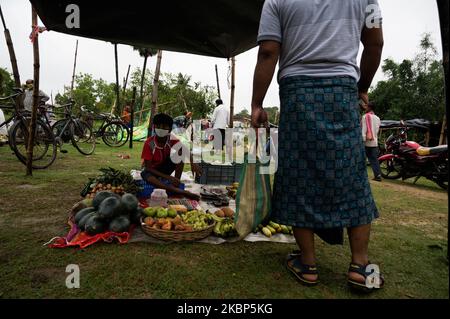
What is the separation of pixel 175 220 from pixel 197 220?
0.82 ft

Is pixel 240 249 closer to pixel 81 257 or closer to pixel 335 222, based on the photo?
pixel 335 222

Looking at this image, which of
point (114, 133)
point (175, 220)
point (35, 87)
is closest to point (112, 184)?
point (175, 220)

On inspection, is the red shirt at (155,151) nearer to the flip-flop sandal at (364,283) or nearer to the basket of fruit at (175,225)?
the basket of fruit at (175,225)

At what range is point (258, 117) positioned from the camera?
205 cm

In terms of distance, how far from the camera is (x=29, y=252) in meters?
2.39

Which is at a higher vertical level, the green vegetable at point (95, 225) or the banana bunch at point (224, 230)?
the green vegetable at point (95, 225)

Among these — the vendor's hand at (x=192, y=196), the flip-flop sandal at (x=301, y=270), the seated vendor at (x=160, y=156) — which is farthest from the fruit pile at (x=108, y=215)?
the flip-flop sandal at (x=301, y=270)

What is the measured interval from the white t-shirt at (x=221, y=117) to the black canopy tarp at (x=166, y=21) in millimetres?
5265

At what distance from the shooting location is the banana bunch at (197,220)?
292 centimetres

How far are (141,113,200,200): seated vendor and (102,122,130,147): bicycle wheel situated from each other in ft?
26.3

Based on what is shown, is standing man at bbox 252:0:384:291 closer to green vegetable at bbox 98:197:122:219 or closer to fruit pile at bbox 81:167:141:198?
green vegetable at bbox 98:197:122:219

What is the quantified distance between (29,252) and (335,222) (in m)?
2.39

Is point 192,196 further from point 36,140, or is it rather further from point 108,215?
point 36,140

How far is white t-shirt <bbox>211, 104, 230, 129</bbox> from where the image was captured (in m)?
10.9
